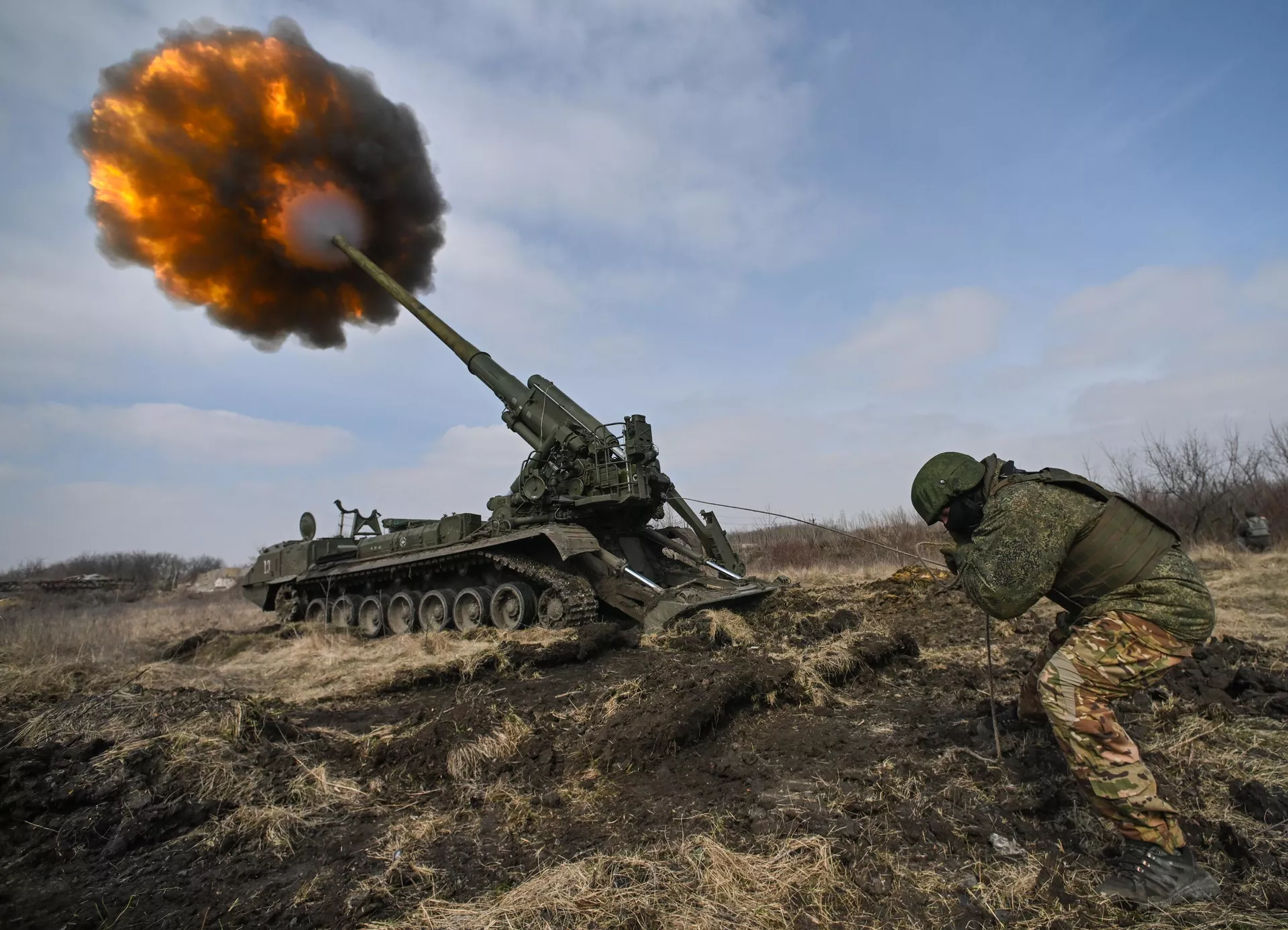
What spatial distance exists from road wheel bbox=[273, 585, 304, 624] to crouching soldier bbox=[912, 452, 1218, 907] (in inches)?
610

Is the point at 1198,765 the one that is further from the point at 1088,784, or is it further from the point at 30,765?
the point at 30,765

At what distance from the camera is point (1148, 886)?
103 inches

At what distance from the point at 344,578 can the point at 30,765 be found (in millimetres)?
10549

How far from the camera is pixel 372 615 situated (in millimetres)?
13602

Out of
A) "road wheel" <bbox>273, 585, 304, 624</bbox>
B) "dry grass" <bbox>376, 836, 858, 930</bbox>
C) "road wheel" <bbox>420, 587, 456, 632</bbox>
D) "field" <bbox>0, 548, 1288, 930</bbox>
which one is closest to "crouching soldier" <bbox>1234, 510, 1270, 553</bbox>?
"field" <bbox>0, 548, 1288, 930</bbox>

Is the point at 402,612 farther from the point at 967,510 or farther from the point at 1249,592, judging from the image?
the point at 1249,592

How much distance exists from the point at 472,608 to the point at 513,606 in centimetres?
101

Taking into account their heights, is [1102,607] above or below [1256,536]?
above

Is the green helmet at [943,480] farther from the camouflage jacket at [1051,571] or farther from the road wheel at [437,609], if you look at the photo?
the road wheel at [437,609]

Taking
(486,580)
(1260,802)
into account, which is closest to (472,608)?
(486,580)

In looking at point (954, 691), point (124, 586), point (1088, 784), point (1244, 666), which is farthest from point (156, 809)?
point (124, 586)

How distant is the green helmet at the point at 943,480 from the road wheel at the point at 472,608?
883cm

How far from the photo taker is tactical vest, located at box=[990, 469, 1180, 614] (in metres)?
3.08

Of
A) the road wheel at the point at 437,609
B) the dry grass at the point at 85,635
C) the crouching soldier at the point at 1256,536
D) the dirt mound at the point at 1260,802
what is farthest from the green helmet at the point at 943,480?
the crouching soldier at the point at 1256,536
